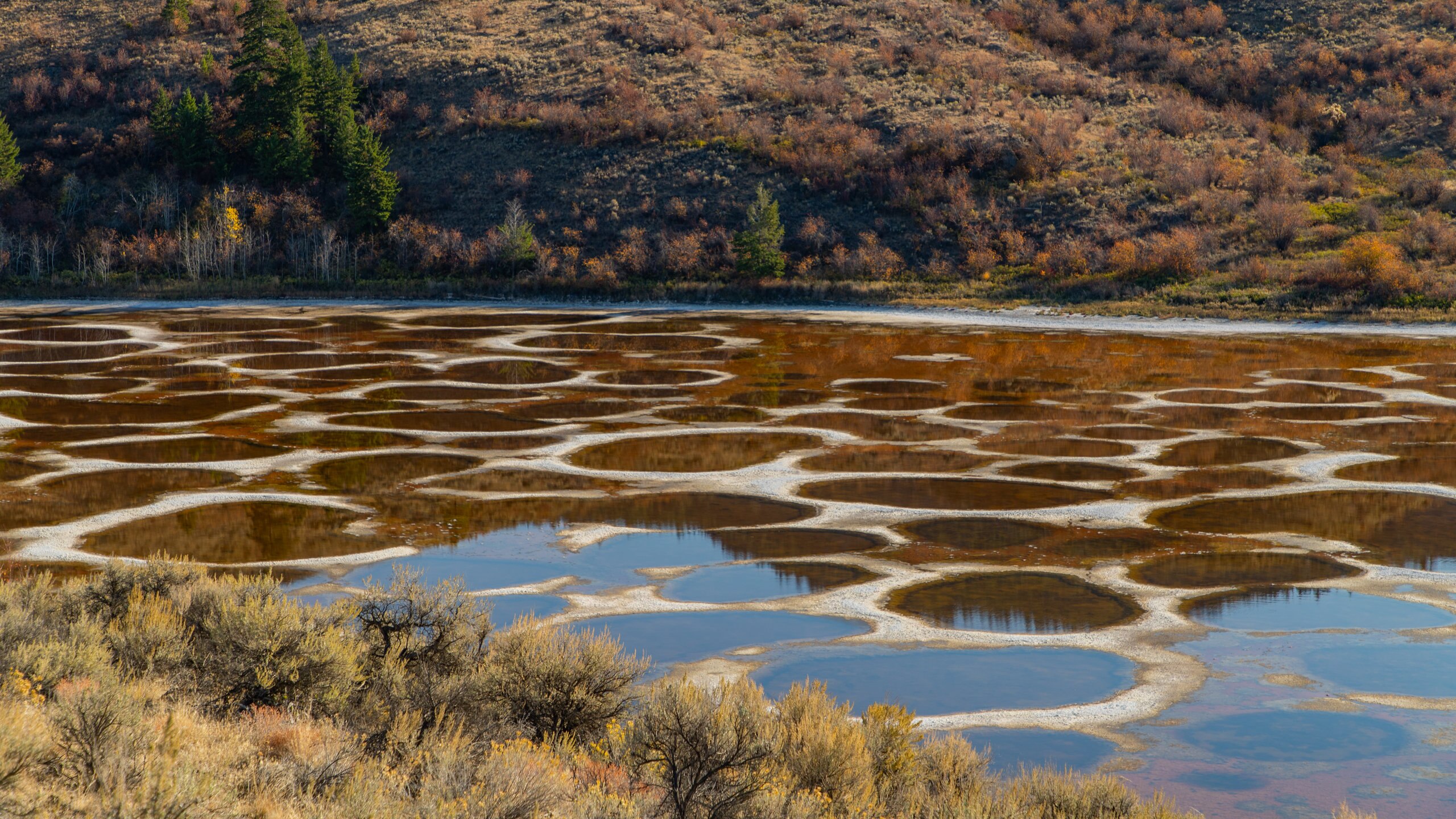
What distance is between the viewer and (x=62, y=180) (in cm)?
6056

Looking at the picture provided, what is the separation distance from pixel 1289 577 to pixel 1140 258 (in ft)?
115

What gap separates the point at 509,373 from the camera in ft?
85.9

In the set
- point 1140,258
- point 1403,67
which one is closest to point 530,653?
point 1140,258

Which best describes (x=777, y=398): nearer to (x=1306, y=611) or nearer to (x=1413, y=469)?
(x=1413, y=469)

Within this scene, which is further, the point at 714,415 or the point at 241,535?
the point at 714,415

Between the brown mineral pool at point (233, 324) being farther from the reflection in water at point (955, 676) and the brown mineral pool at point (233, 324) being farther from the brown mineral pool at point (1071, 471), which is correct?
the reflection in water at point (955, 676)

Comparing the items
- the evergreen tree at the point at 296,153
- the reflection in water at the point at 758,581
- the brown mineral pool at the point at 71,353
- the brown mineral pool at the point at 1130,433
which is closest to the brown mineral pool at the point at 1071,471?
the brown mineral pool at the point at 1130,433

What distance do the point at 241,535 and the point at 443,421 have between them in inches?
281

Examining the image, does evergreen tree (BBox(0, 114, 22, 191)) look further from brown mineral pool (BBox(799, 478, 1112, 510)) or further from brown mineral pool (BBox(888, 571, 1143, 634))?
brown mineral pool (BBox(888, 571, 1143, 634))

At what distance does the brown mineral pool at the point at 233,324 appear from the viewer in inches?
1398

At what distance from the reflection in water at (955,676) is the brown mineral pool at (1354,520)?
4.70 meters

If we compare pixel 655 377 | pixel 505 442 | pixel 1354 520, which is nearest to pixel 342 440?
pixel 505 442

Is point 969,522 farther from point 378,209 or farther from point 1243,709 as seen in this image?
point 378,209

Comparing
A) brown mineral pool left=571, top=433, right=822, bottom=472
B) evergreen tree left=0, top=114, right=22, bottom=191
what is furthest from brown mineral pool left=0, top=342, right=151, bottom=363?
evergreen tree left=0, top=114, right=22, bottom=191
